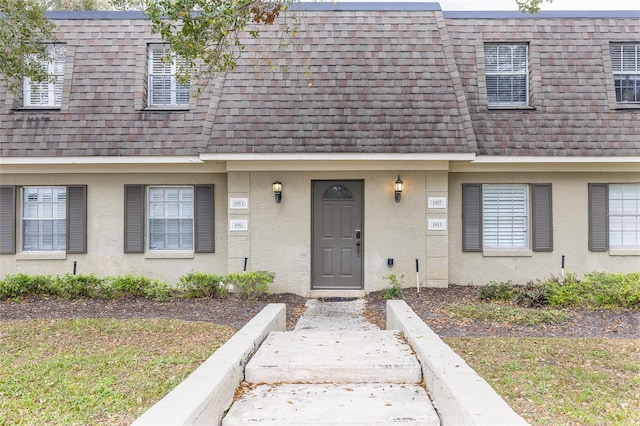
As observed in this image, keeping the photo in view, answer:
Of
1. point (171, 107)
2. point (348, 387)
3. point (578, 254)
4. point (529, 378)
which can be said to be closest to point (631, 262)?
point (578, 254)

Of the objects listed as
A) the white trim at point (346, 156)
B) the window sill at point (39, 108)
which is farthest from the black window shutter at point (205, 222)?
the window sill at point (39, 108)

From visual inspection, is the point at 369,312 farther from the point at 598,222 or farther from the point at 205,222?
the point at 598,222

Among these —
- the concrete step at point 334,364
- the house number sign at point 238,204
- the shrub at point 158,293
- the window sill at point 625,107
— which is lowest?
the concrete step at point 334,364

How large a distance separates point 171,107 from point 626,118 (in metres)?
9.78

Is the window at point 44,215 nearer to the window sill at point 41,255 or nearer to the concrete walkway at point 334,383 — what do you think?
the window sill at point 41,255

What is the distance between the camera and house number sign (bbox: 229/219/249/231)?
1071 centimetres

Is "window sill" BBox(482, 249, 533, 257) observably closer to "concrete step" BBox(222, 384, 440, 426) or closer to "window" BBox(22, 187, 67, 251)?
"concrete step" BBox(222, 384, 440, 426)

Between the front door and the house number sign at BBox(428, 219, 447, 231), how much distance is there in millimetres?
1449

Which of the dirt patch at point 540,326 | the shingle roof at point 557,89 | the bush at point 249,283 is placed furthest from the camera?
the shingle roof at point 557,89

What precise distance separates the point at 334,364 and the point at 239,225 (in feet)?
19.6

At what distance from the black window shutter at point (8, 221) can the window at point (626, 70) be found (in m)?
13.5

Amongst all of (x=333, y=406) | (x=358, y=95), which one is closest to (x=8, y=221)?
(x=358, y=95)

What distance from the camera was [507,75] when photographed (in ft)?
38.6

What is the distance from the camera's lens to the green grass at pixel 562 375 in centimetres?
414
